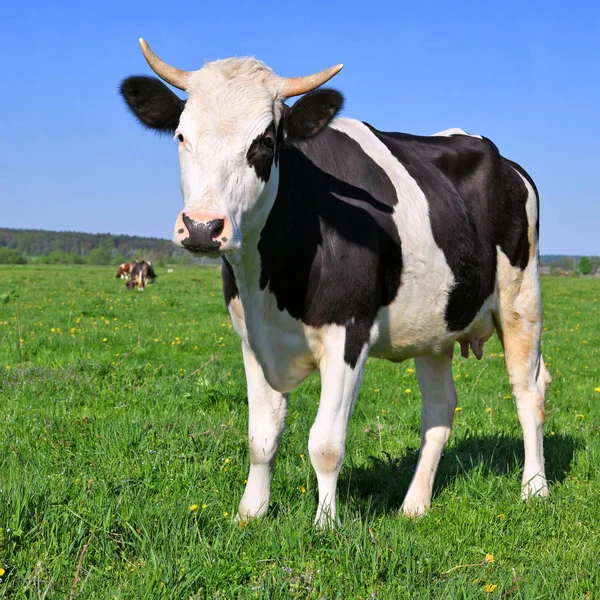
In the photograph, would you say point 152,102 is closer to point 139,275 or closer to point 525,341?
point 525,341

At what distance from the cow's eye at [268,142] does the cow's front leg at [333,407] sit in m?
1.04

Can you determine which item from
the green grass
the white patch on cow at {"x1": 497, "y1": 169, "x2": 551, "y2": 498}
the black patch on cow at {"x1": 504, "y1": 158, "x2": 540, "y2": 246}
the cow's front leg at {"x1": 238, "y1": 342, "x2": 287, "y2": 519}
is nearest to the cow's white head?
the cow's front leg at {"x1": 238, "y1": 342, "x2": 287, "y2": 519}

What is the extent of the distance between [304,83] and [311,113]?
16 cm

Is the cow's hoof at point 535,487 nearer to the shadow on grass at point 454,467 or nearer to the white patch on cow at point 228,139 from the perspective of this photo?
the shadow on grass at point 454,467

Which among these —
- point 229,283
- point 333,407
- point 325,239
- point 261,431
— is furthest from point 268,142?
point 261,431

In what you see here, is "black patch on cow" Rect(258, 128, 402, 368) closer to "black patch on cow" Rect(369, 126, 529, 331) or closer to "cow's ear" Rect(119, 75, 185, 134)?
"cow's ear" Rect(119, 75, 185, 134)

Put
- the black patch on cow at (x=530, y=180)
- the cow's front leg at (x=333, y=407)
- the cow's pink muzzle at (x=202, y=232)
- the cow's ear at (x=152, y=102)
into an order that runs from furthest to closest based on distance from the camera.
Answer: the black patch on cow at (x=530, y=180)
the cow's front leg at (x=333, y=407)
the cow's ear at (x=152, y=102)
the cow's pink muzzle at (x=202, y=232)

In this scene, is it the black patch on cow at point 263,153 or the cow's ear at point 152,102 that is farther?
the cow's ear at point 152,102

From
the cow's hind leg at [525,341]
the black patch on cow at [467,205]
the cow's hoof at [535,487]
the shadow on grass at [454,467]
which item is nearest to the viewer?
the black patch on cow at [467,205]

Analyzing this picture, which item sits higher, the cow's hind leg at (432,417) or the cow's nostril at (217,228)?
the cow's nostril at (217,228)

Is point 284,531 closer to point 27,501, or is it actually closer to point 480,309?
point 27,501

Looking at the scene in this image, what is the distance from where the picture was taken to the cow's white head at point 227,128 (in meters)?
3.28

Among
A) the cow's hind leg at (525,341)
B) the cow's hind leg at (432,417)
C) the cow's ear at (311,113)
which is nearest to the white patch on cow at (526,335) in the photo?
the cow's hind leg at (525,341)

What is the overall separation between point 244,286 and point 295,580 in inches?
64.4
